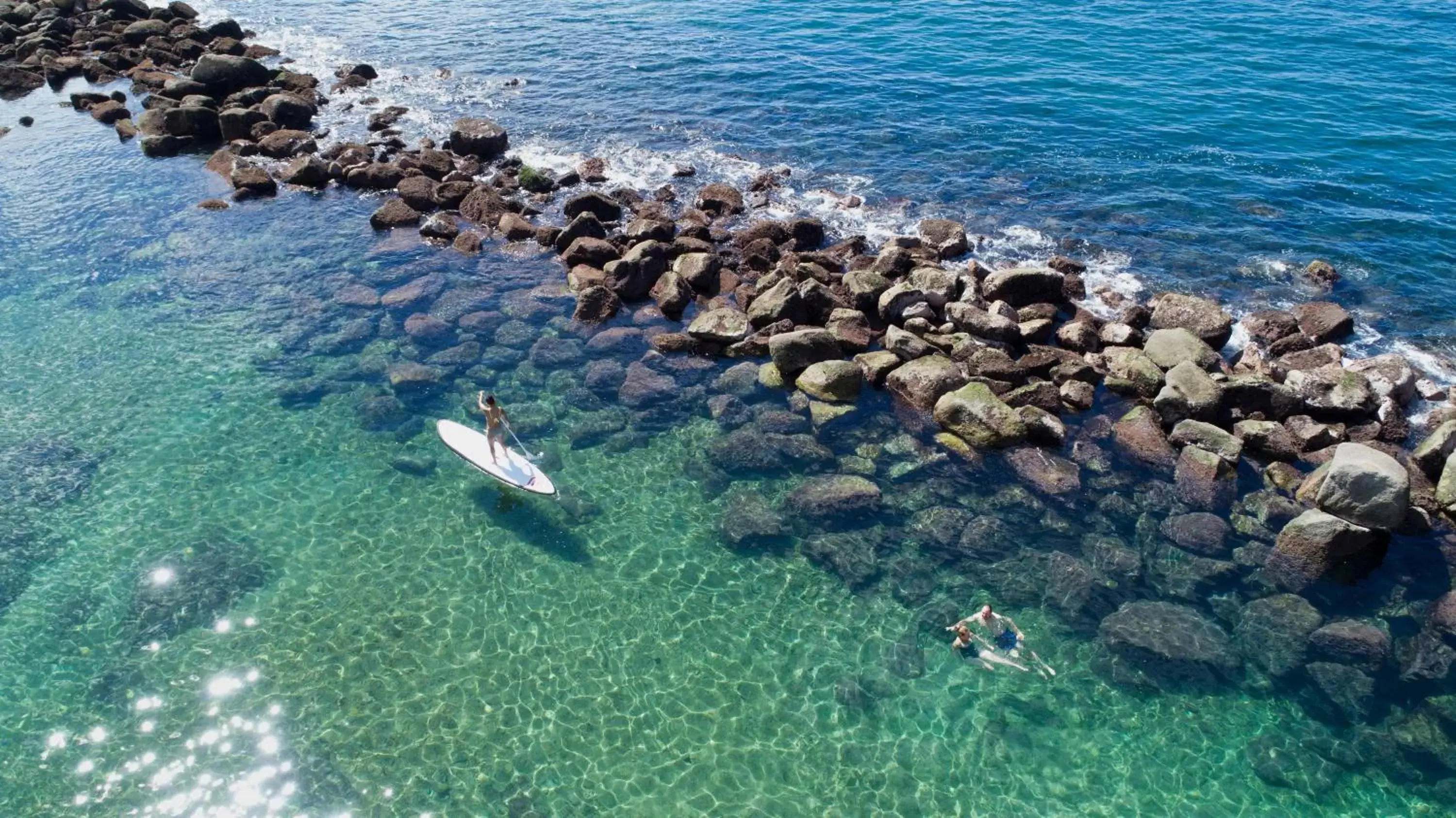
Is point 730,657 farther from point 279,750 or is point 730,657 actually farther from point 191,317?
point 191,317

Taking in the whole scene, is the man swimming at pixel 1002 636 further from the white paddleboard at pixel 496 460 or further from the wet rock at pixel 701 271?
the wet rock at pixel 701 271

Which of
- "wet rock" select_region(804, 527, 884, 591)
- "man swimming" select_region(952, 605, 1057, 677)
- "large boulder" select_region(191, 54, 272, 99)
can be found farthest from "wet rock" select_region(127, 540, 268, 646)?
"large boulder" select_region(191, 54, 272, 99)

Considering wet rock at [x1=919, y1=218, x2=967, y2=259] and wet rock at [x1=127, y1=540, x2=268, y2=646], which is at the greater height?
wet rock at [x1=919, y1=218, x2=967, y2=259]

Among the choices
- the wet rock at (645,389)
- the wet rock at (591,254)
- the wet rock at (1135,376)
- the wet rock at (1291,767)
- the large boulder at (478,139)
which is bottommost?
the wet rock at (1291,767)

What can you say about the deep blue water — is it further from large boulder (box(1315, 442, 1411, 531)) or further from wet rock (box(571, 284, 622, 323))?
wet rock (box(571, 284, 622, 323))

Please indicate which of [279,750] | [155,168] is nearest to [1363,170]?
[279,750]

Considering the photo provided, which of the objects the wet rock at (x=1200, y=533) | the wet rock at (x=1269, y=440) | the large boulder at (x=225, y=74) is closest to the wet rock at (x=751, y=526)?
the wet rock at (x=1200, y=533)
